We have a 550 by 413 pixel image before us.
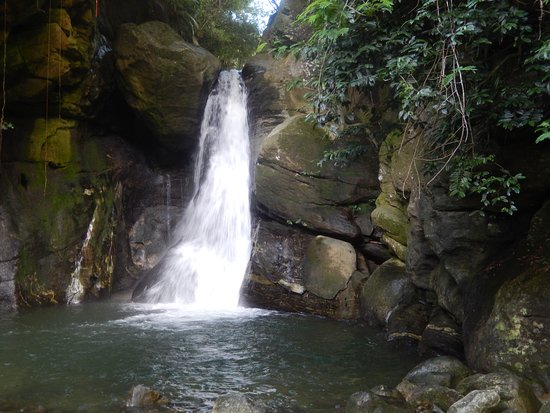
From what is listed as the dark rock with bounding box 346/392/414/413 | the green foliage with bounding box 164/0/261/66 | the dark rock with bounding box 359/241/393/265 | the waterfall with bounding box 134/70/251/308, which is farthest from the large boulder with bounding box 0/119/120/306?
the dark rock with bounding box 346/392/414/413

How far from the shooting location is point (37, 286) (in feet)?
36.9

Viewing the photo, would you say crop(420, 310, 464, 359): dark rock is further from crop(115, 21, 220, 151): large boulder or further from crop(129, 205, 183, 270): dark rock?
crop(115, 21, 220, 151): large boulder

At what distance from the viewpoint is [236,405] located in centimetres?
507

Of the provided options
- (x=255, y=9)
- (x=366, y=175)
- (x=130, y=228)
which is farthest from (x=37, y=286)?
(x=255, y=9)

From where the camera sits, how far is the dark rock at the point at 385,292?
29.5 ft

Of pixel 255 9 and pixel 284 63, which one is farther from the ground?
pixel 255 9

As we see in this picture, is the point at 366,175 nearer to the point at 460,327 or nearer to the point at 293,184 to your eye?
the point at 293,184

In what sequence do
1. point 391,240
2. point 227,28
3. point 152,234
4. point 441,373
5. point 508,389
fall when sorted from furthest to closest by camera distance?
point 227,28 < point 152,234 < point 391,240 < point 441,373 < point 508,389

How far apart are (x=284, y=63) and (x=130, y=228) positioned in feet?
20.4

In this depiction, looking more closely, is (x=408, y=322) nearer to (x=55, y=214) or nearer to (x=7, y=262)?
(x=55, y=214)

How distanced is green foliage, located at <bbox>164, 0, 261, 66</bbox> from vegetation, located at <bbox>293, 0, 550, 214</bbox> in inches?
500

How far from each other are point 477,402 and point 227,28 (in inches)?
693

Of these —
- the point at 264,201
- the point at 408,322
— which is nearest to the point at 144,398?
the point at 408,322

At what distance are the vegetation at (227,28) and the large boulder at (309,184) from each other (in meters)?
8.33
